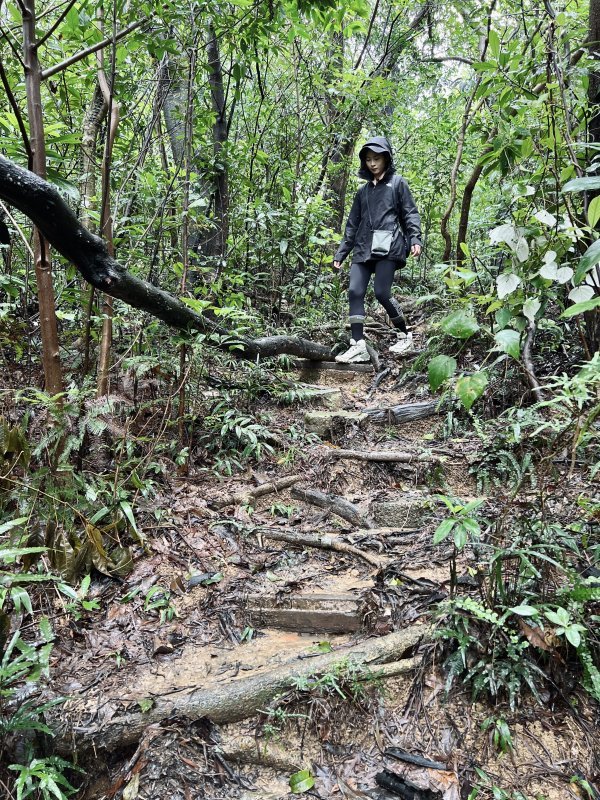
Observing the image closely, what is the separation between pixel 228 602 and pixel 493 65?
3.61m

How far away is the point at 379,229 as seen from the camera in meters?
6.34

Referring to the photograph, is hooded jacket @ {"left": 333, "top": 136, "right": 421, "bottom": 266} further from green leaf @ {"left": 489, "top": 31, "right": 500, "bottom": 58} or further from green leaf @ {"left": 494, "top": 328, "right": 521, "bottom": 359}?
green leaf @ {"left": 494, "top": 328, "right": 521, "bottom": 359}

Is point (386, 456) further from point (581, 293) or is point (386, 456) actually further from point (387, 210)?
point (387, 210)

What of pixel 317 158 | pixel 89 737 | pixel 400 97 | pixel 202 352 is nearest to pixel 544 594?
pixel 89 737

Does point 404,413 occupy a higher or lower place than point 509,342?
lower

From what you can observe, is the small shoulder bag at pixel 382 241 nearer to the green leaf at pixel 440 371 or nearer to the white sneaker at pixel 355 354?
the white sneaker at pixel 355 354

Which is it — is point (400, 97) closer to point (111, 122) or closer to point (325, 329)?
point (325, 329)

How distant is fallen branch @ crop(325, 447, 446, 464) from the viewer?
14.5ft

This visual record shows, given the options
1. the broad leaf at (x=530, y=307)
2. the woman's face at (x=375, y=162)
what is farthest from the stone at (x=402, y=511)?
the woman's face at (x=375, y=162)

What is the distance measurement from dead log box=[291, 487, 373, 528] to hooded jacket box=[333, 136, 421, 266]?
345cm

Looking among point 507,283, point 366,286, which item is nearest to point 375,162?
point 366,286

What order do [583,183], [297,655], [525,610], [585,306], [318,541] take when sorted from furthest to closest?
[318,541] → [297,655] → [525,610] → [583,183] → [585,306]

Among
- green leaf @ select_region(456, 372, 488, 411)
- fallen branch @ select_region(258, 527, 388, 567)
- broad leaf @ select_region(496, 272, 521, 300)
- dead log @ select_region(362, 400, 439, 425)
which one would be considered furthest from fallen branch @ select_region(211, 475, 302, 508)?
broad leaf @ select_region(496, 272, 521, 300)

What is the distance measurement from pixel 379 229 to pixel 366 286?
73 cm
